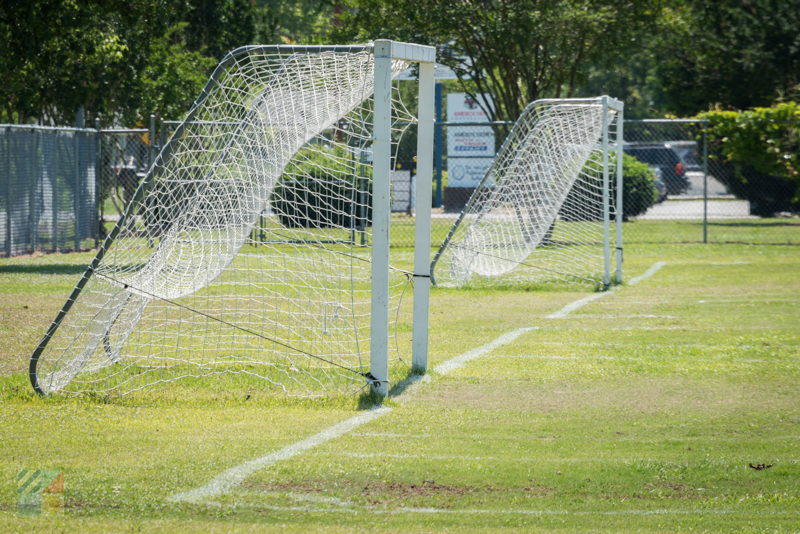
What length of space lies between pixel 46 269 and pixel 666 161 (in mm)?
24672

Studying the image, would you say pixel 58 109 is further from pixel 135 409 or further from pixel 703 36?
pixel 135 409

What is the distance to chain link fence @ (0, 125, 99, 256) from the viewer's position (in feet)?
66.4

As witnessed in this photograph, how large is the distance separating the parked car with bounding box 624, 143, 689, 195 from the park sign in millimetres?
4908

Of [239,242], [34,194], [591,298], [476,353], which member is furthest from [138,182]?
[476,353]

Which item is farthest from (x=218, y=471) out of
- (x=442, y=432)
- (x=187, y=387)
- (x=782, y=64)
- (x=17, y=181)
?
(x=782, y=64)

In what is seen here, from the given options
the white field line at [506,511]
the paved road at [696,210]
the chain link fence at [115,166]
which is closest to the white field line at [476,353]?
the white field line at [506,511]

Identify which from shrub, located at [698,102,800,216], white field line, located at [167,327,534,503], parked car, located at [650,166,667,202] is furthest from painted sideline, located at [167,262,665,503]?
parked car, located at [650,166,667,202]

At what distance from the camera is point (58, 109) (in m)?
25.5

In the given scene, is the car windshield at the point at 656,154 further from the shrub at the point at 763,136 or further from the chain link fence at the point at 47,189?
the chain link fence at the point at 47,189

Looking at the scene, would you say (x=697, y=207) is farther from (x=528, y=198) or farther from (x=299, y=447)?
(x=299, y=447)

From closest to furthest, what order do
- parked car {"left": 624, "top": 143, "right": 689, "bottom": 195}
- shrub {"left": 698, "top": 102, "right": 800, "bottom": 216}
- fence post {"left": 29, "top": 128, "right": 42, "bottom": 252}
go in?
shrub {"left": 698, "top": 102, "right": 800, "bottom": 216}
fence post {"left": 29, "top": 128, "right": 42, "bottom": 252}
parked car {"left": 624, "top": 143, "right": 689, "bottom": 195}

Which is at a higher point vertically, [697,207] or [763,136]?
[763,136]

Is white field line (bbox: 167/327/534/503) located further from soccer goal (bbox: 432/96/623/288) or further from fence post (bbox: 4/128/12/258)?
fence post (bbox: 4/128/12/258)

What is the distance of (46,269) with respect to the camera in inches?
711
